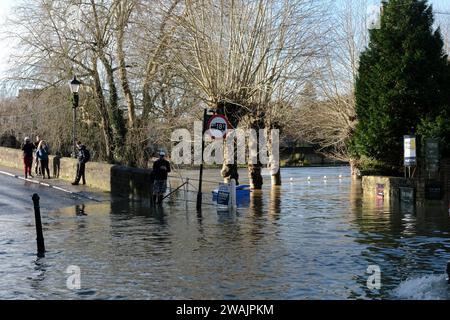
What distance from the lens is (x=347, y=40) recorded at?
42250mm

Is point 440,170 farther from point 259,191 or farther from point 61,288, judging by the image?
point 61,288

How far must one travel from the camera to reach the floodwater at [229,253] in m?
10.0

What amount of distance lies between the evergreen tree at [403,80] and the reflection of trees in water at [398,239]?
4607mm

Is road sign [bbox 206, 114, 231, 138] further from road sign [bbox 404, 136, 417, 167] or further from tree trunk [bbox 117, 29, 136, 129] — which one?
tree trunk [bbox 117, 29, 136, 129]

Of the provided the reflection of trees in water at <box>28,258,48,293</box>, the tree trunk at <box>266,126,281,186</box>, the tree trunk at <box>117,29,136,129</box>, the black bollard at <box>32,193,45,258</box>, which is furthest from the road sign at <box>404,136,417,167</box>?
the reflection of trees in water at <box>28,258,48,293</box>

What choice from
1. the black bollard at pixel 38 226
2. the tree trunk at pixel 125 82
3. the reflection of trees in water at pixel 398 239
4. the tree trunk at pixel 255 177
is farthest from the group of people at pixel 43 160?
the black bollard at pixel 38 226

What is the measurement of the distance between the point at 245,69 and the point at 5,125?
30.2 metres

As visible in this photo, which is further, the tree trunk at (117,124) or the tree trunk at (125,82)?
the tree trunk at (117,124)

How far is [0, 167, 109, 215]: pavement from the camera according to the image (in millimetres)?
22828

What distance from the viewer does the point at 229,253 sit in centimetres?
1329

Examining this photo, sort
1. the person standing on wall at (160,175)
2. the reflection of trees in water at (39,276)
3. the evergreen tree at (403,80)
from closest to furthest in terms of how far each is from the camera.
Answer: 1. the reflection of trees in water at (39,276)
2. the person standing on wall at (160,175)
3. the evergreen tree at (403,80)

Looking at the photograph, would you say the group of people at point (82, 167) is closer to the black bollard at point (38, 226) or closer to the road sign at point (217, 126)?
the road sign at point (217, 126)

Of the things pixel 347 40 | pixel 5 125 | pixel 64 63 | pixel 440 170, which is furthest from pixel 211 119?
pixel 5 125

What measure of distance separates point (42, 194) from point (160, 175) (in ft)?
17.4
